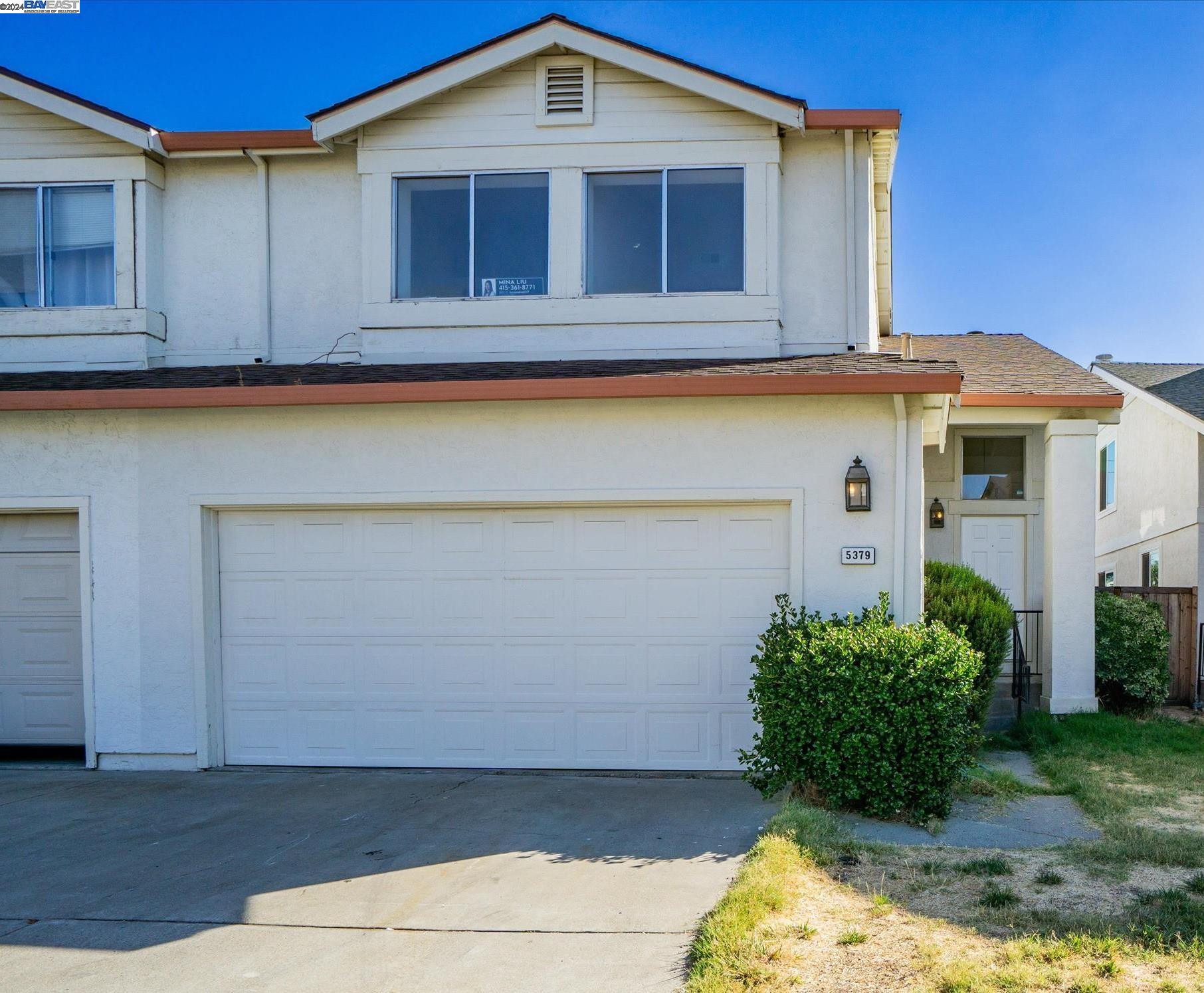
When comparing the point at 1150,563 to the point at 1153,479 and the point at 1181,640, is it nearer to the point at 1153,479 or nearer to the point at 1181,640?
the point at 1153,479

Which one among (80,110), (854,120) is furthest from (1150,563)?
(80,110)

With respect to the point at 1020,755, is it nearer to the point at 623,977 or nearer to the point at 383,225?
the point at 623,977

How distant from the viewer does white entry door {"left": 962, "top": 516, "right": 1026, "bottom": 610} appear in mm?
14102

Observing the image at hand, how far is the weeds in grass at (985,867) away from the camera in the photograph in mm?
6367

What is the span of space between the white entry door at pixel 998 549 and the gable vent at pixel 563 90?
7.18m

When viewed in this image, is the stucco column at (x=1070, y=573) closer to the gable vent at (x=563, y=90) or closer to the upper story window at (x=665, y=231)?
the upper story window at (x=665, y=231)

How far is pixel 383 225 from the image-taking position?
411 inches

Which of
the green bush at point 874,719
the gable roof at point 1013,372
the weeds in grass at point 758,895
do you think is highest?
the gable roof at point 1013,372

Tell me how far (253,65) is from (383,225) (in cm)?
652

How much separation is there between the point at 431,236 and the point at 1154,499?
41.1 feet

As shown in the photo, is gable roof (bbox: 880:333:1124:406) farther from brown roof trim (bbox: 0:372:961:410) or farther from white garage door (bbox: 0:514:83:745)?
white garage door (bbox: 0:514:83:745)

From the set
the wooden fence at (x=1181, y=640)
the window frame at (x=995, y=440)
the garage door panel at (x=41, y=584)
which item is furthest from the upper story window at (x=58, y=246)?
the wooden fence at (x=1181, y=640)

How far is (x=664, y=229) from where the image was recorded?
10.2 m

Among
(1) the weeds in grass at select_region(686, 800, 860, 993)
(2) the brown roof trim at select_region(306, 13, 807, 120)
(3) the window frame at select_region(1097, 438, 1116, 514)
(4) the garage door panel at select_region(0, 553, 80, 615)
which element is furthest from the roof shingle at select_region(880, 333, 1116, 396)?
(4) the garage door panel at select_region(0, 553, 80, 615)
